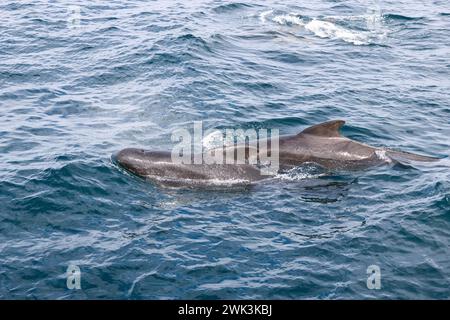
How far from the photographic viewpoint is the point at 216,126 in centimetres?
2073

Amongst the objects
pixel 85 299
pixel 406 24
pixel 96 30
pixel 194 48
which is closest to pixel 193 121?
pixel 194 48

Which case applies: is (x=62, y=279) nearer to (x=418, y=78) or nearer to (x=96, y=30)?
(x=418, y=78)

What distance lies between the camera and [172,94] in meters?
23.4

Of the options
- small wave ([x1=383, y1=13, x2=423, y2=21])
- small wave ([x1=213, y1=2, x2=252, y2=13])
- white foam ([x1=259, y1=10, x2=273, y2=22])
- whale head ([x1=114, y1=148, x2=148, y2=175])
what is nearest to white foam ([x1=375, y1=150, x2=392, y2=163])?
whale head ([x1=114, y1=148, x2=148, y2=175])

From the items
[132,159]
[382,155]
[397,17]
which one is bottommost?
[382,155]

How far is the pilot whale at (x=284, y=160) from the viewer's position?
1688cm

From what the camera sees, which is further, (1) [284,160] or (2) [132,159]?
(2) [132,159]

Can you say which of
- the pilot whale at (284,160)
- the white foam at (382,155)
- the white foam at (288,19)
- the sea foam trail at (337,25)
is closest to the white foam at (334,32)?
the sea foam trail at (337,25)

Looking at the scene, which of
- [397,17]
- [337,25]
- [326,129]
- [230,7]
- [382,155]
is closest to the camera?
[326,129]

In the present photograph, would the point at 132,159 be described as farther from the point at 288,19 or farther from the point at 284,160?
the point at 288,19

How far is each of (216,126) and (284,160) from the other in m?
4.20

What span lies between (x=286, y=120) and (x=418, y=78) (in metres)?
7.60

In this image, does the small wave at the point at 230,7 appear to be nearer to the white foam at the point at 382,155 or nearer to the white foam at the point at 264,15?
the white foam at the point at 264,15

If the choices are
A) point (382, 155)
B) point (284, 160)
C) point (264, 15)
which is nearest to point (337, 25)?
point (264, 15)
